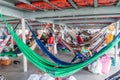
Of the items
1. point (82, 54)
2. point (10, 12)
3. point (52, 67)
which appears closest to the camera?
point (52, 67)

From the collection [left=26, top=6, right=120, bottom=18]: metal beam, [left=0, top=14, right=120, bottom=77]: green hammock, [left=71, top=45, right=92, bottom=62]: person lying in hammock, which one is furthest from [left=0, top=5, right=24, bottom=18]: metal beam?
[left=71, top=45, right=92, bottom=62]: person lying in hammock

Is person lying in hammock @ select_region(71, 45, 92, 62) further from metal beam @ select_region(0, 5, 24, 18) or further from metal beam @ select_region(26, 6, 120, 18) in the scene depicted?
metal beam @ select_region(0, 5, 24, 18)

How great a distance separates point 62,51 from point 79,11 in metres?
4.66

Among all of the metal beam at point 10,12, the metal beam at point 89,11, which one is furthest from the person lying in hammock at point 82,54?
the metal beam at point 10,12

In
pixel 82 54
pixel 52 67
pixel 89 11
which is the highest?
pixel 89 11

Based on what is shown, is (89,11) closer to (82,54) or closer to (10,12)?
(82,54)

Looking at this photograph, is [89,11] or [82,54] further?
[82,54]

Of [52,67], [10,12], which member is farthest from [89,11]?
[10,12]

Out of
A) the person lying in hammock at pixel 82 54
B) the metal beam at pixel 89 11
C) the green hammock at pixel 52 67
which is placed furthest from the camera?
the person lying in hammock at pixel 82 54

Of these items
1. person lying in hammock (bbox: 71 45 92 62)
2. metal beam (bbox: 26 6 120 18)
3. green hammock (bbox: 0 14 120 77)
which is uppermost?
metal beam (bbox: 26 6 120 18)

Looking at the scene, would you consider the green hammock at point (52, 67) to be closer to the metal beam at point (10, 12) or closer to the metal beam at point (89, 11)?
the metal beam at point (10, 12)

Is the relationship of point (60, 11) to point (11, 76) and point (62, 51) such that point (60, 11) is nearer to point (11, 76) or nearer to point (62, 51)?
point (11, 76)

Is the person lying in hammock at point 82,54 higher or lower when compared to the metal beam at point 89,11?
lower

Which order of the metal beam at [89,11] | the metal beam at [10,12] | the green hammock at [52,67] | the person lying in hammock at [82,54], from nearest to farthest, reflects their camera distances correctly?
the green hammock at [52,67]
the metal beam at [10,12]
the metal beam at [89,11]
the person lying in hammock at [82,54]
